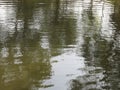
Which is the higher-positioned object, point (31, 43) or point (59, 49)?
point (31, 43)

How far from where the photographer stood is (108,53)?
13.8m

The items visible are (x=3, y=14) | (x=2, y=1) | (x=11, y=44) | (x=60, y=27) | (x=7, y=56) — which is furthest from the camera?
(x=2, y=1)

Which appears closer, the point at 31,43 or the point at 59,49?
the point at 59,49

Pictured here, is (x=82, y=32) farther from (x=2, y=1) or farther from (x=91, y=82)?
(x=2, y=1)

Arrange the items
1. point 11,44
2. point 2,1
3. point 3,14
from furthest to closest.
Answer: point 2,1 < point 3,14 < point 11,44

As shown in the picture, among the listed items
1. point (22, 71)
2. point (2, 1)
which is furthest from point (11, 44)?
point (2, 1)

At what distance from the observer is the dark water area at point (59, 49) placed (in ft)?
36.2

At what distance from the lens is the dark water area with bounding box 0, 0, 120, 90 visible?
11.0 meters

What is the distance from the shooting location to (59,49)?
46.6 ft

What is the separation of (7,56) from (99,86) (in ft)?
13.7

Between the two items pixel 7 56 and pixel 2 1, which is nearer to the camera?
pixel 7 56

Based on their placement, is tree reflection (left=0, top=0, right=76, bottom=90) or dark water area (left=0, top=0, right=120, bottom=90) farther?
tree reflection (left=0, top=0, right=76, bottom=90)

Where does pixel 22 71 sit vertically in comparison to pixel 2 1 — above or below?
below

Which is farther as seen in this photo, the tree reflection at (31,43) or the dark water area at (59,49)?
the tree reflection at (31,43)
